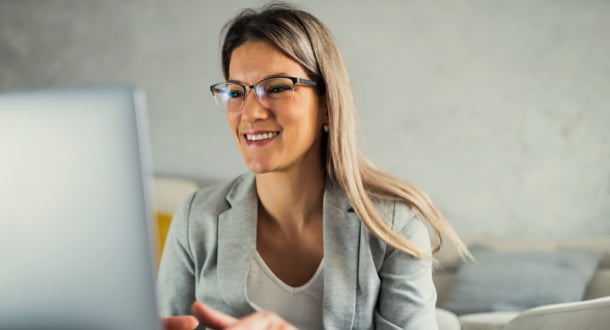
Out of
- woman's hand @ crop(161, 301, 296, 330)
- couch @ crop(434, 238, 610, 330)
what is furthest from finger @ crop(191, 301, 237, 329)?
couch @ crop(434, 238, 610, 330)

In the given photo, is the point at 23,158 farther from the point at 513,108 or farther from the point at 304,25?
the point at 513,108

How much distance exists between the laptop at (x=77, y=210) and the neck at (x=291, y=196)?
86 centimetres

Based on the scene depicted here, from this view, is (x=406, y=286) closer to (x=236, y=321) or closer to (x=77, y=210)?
(x=236, y=321)

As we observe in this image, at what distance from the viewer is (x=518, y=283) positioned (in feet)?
8.54

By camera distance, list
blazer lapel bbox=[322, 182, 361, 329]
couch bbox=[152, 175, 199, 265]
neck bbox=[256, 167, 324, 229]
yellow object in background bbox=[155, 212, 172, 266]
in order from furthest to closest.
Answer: couch bbox=[152, 175, 199, 265]
yellow object in background bbox=[155, 212, 172, 266]
neck bbox=[256, 167, 324, 229]
blazer lapel bbox=[322, 182, 361, 329]

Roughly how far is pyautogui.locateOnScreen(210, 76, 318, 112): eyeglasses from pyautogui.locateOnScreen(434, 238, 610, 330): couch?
1.11 m

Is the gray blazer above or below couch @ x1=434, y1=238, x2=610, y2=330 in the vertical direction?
above

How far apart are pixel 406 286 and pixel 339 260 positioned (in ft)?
0.47

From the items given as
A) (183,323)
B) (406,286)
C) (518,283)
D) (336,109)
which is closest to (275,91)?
(336,109)

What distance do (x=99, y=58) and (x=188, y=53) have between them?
1.28ft

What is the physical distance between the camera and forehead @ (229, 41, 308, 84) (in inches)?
58.8

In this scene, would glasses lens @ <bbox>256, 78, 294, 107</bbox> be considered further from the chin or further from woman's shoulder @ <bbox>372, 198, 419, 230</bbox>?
woman's shoulder @ <bbox>372, 198, 419, 230</bbox>

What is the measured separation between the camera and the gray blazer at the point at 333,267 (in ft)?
4.83

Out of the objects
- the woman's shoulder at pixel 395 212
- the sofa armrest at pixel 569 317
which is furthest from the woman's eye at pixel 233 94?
the sofa armrest at pixel 569 317
